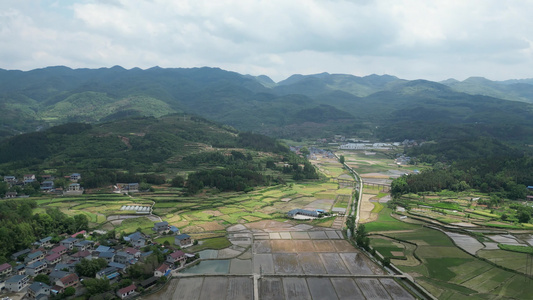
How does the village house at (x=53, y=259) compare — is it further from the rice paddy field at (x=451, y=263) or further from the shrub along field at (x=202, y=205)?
the rice paddy field at (x=451, y=263)

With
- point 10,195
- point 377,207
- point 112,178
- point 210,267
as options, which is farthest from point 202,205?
point 10,195

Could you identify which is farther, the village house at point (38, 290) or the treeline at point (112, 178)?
the treeline at point (112, 178)

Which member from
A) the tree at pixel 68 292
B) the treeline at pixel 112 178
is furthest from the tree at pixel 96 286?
the treeline at pixel 112 178

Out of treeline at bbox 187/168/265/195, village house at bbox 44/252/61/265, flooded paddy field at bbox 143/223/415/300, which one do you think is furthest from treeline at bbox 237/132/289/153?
village house at bbox 44/252/61/265

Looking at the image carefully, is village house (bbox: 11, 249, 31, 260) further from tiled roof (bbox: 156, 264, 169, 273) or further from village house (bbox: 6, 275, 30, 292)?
tiled roof (bbox: 156, 264, 169, 273)

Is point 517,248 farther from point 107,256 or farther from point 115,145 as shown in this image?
point 115,145

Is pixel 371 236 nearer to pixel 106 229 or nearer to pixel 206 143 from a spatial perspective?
pixel 106 229
